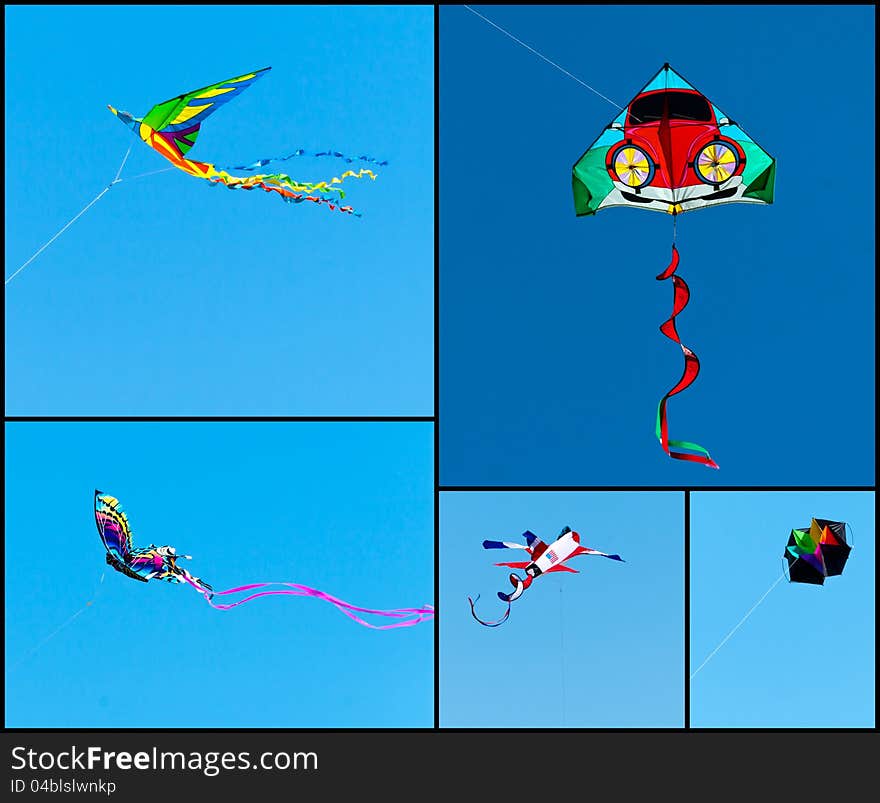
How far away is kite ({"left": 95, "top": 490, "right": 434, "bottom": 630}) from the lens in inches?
104

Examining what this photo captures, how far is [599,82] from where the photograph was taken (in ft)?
8.73

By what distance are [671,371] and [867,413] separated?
67cm

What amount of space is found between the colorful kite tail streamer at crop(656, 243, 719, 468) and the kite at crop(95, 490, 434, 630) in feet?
Answer: 3.51

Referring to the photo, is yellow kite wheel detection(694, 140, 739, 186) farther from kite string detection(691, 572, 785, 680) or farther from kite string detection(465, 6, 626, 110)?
kite string detection(691, 572, 785, 680)

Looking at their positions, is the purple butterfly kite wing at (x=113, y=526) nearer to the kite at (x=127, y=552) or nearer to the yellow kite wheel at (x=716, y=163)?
the kite at (x=127, y=552)

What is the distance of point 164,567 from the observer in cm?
266

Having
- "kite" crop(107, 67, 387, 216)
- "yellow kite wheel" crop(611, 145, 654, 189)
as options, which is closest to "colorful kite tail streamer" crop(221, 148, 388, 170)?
"kite" crop(107, 67, 387, 216)

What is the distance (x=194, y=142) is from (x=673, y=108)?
1.56 meters

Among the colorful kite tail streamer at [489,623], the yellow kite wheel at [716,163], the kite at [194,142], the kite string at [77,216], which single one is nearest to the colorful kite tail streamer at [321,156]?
the kite at [194,142]

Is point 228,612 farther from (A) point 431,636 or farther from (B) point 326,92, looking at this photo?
(B) point 326,92

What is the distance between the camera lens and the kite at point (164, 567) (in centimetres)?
265

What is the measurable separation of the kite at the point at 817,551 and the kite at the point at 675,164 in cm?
41

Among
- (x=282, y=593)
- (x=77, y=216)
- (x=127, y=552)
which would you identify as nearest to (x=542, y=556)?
(x=282, y=593)

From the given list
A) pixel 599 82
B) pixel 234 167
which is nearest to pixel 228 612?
pixel 234 167
